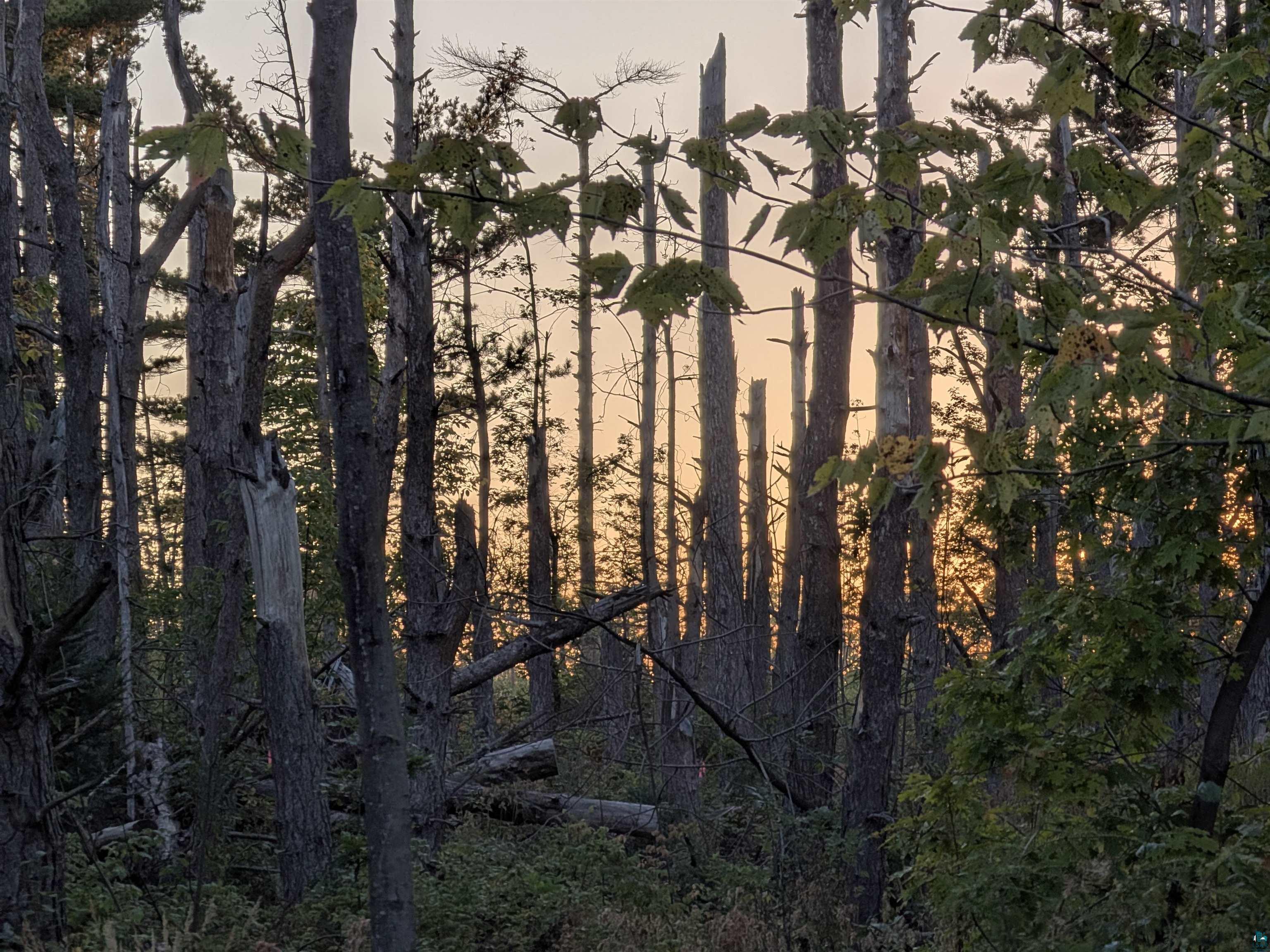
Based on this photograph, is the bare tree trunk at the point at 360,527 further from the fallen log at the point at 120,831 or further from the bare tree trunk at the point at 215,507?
the fallen log at the point at 120,831

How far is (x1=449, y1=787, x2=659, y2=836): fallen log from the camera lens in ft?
34.1

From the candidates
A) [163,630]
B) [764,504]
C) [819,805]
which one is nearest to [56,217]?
[163,630]

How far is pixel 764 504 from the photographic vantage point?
80.1 feet

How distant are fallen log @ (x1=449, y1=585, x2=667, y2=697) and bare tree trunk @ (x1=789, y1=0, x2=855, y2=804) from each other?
2137 millimetres

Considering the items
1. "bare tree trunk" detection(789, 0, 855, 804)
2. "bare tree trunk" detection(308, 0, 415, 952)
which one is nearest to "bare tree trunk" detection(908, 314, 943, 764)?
"bare tree trunk" detection(789, 0, 855, 804)

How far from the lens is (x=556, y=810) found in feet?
35.5

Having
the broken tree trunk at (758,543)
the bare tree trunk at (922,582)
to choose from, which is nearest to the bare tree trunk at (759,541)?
the broken tree trunk at (758,543)

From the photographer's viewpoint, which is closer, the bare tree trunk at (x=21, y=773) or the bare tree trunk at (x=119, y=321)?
the bare tree trunk at (x=21, y=773)

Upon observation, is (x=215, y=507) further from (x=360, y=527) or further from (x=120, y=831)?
(x=360, y=527)

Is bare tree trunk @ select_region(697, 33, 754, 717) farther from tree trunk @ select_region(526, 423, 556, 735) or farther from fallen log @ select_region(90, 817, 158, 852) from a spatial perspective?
fallen log @ select_region(90, 817, 158, 852)

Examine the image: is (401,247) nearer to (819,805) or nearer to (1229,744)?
(819,805)

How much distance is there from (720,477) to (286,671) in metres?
9.37

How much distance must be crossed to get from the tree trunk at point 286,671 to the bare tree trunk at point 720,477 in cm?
500

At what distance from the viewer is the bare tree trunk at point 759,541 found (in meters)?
14.9
